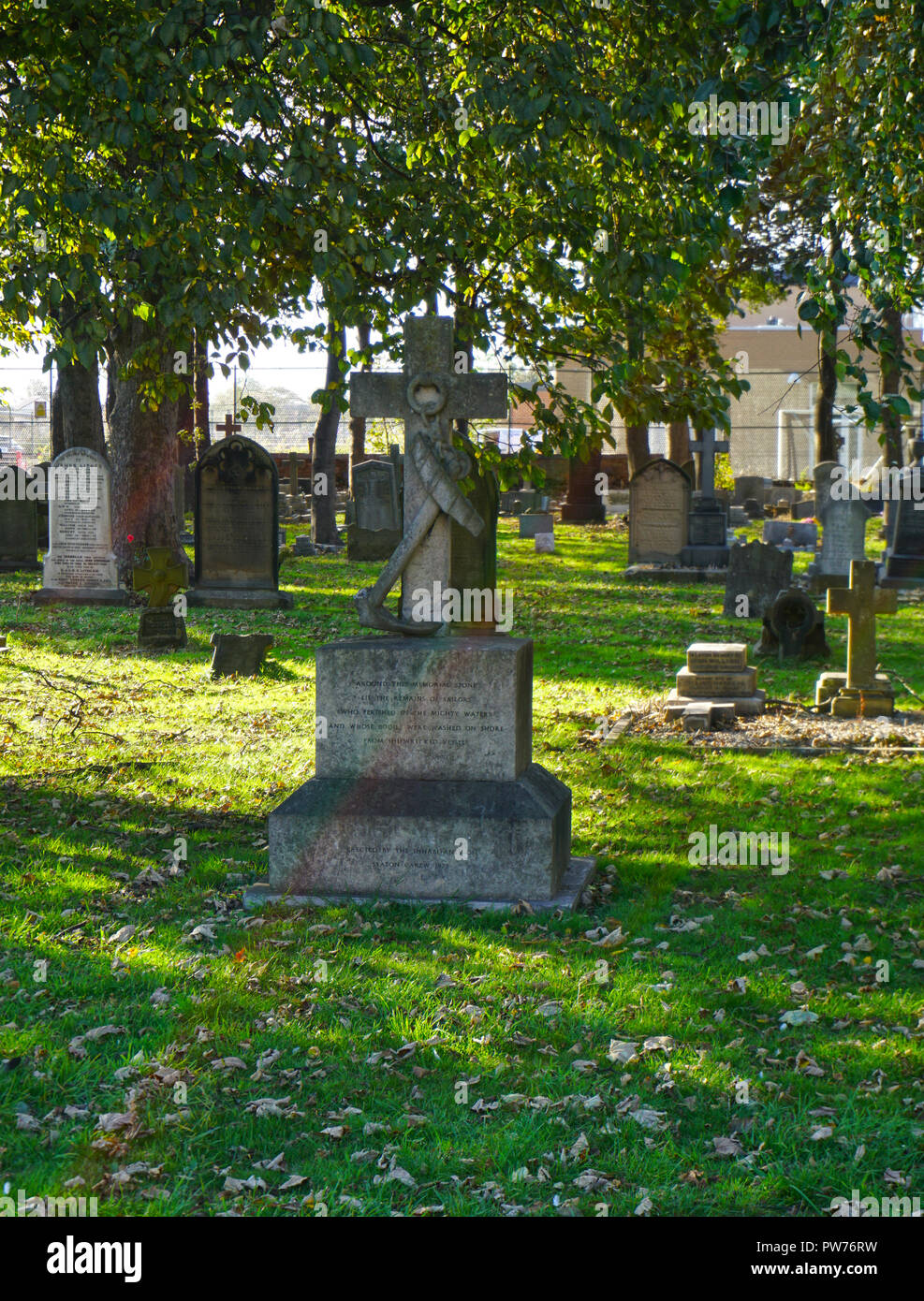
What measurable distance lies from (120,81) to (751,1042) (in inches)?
213

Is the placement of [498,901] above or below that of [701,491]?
below

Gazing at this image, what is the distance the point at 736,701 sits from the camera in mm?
11688

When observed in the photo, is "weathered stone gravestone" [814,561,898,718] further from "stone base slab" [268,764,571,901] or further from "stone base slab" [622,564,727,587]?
"stone base slab" [622,564,727,587]

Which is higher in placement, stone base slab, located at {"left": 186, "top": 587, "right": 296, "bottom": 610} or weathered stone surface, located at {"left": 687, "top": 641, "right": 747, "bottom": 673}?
stone base slab, located at {"left": 186, "top": 587, "right": 296, "bottom": 610}

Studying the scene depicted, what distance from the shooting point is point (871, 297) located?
594cm

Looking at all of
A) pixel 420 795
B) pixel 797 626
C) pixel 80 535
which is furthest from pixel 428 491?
pixel 80 535

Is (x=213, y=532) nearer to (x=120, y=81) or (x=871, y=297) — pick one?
(x=120, y=81)

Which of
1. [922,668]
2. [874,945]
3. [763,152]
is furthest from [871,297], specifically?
[922,668]

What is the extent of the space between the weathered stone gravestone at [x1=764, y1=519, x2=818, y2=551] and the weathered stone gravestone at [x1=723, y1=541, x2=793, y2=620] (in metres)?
9.77

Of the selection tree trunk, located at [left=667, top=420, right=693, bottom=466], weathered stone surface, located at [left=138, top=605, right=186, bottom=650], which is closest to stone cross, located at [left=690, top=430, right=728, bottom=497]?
tree trunk, located at [left=667, top=420, right=693, bottom=466]

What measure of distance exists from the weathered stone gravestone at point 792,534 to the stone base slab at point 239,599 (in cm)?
1256

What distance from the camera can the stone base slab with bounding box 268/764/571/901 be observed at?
6.70 metres

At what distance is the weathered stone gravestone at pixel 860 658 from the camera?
11414mm

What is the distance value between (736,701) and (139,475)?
1108cm
